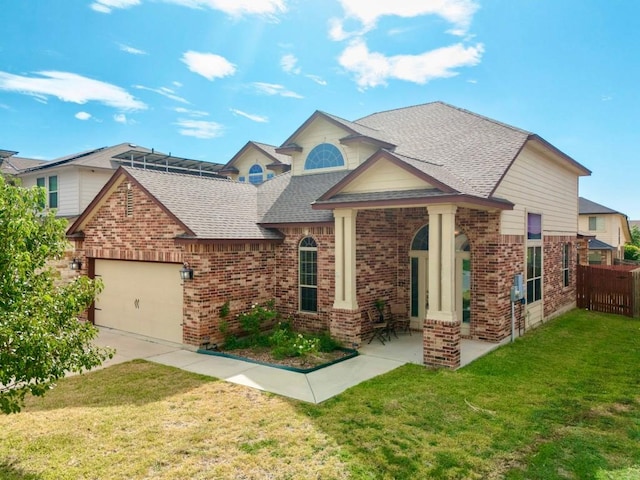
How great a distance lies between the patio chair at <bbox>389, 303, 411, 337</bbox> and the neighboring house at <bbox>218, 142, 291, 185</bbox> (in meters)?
9.40

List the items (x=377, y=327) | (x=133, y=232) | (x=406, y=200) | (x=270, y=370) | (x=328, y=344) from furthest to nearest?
1. (x=133, y=232)
2. (x=377, y=327)
3. (x=328, y=344)
4. (x=406, y=200)
5. (x=270, y=370)

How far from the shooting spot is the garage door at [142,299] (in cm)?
1134

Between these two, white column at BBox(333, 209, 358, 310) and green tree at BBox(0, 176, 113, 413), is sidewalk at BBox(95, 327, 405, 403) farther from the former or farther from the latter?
green tree at BBox(0, 176, 113, 413)

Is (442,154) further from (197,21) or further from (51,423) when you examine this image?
(51,423)

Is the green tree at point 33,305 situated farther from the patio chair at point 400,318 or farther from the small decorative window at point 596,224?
the small decorative window at point 596,224

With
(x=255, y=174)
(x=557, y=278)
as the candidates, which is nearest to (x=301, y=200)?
(x=255, y=174)

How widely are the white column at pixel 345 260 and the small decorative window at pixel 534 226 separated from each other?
5761mm

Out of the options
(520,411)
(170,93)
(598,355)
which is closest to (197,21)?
(520,411)

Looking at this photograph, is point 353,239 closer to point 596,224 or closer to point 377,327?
point 377,327

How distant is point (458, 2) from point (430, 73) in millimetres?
7440

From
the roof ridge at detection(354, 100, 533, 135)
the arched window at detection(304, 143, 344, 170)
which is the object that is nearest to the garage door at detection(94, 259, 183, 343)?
the arched window at detection(304, 143, 344, 170)

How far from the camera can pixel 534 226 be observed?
42.7ft

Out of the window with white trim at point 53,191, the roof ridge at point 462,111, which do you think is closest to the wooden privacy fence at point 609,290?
the roof ridge at point 462,111

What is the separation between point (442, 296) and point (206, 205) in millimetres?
7196
